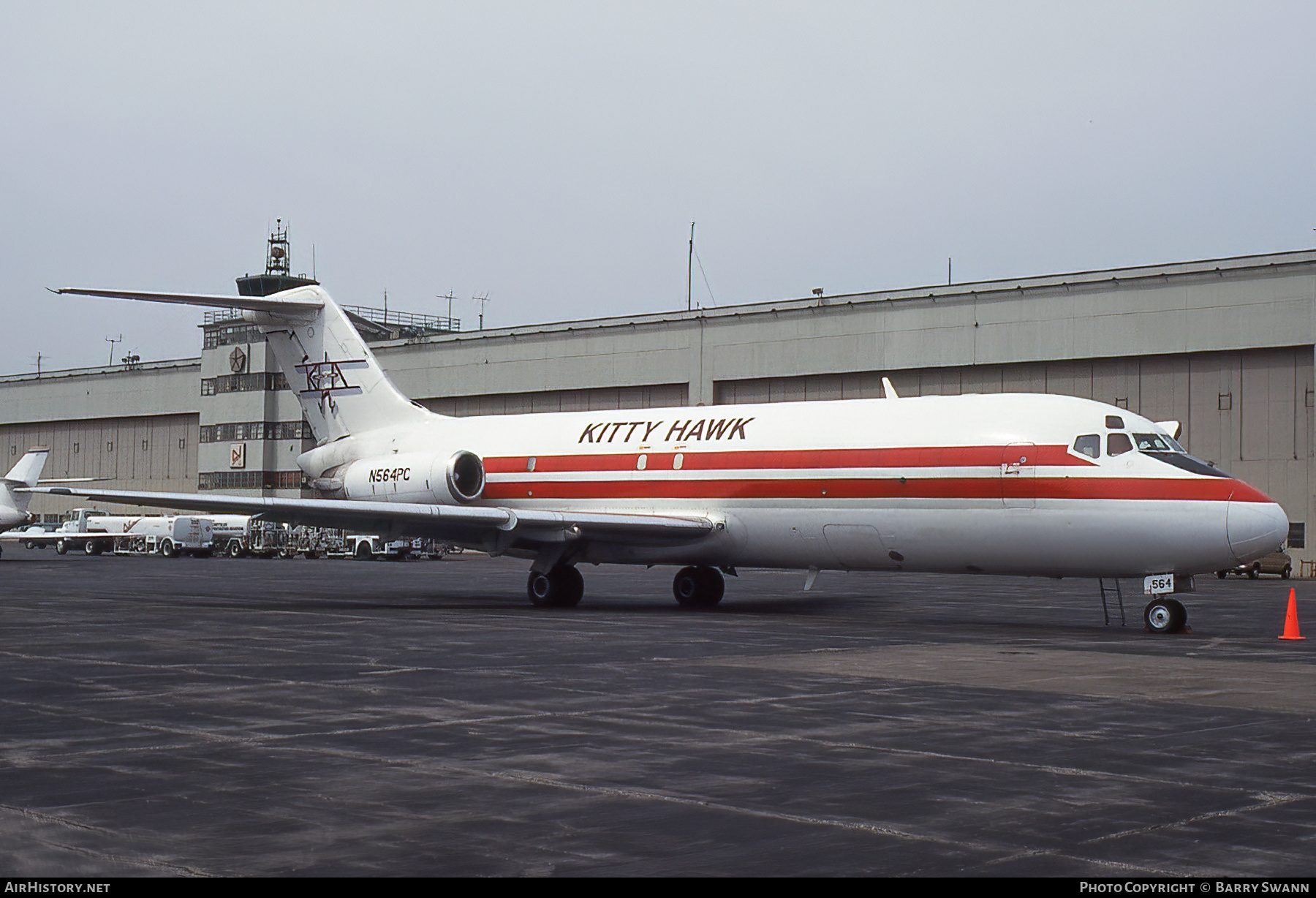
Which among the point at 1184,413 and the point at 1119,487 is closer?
the point at 1119,487

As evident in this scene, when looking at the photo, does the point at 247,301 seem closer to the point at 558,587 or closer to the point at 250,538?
the point at 558,587

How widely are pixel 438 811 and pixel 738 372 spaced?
4976 centimetres

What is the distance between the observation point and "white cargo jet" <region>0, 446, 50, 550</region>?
168ft

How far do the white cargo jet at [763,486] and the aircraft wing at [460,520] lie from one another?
0.05 meters

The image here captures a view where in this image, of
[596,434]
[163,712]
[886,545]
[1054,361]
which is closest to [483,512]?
[596,434]

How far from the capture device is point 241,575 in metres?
37.5

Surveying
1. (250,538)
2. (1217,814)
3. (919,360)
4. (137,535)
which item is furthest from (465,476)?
(137,535)

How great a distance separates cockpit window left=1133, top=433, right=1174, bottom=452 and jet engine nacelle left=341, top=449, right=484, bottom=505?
41.3 ft

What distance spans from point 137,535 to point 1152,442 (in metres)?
56.0

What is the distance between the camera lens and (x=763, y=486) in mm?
23016

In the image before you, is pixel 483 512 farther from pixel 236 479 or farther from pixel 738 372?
pixel 236 479

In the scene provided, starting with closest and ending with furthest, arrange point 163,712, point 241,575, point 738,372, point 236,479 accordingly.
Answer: point 163,712, point 241,575, point 738,372, point 236,479

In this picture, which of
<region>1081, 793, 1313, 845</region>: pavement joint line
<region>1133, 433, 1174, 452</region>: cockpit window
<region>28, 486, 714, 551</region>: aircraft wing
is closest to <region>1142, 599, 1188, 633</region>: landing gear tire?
<region>1133, 433, 1174, 452</region>: cockpit window

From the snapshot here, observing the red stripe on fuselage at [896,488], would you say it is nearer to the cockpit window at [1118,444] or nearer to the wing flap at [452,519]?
the cockpit window at [1118,444]
